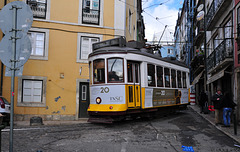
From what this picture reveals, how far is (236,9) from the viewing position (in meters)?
13.0

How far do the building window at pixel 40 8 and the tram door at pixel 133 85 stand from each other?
6.80m

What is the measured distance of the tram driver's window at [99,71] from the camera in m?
9.63

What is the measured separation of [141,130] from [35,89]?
729 centimetres

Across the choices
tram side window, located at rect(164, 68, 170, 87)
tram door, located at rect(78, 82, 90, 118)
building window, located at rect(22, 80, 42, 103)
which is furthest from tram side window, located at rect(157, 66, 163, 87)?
building window, located at rect(22, 80, 42, 103)

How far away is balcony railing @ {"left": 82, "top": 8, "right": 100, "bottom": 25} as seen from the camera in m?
14.6

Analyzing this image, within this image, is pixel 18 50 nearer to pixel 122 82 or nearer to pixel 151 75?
pixel 122 82

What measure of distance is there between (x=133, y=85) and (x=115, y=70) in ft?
3.06

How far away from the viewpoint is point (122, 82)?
929 cm

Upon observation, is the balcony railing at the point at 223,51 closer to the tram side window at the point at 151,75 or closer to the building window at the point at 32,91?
the tram side window at the point at 151,75

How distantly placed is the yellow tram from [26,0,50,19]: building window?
4.66 meters

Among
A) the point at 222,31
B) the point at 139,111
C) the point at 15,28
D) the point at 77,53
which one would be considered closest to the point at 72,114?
the point at 77,53

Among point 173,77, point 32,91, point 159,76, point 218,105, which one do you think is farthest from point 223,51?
point 32,91

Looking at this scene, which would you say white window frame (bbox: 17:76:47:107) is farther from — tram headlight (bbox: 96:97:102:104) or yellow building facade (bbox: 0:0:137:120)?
tram headlight (bbox: 96:97:102:104)

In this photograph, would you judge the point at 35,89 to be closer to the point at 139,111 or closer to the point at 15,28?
the point at 139,111
